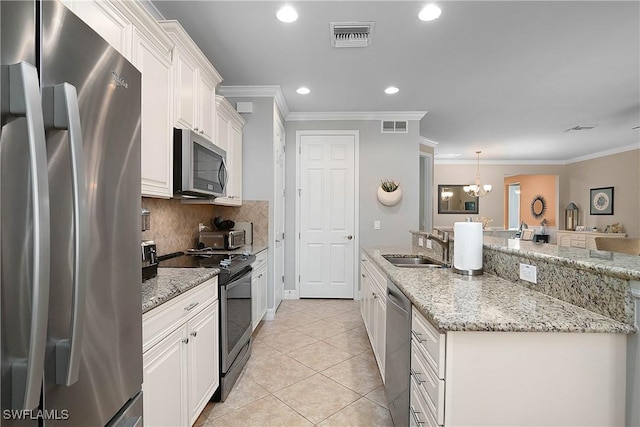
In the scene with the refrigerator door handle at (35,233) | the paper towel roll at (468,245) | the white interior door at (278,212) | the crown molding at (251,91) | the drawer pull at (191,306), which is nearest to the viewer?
the refrigerator door handle at (35,233)

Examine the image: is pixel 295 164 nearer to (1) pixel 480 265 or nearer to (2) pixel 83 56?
(1) pixel 480 265

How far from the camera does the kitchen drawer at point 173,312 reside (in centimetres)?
127

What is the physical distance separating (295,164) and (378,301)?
273 cm

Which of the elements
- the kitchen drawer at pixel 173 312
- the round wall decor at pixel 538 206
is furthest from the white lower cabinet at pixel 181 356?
the round wall decor at pixel 538 206

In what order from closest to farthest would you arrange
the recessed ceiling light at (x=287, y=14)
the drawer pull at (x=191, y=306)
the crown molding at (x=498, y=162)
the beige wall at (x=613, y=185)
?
1. the drawer pull at (x=191, y=306)
2. the recessed ceiling light at (x=287, y=14)
3. the beige wall at (x=613, y=185)
4. the crown molding at (x=498, y=162)

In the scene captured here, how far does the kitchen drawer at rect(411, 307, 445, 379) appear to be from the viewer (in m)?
1.07

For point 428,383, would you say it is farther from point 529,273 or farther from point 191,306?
point 191,306

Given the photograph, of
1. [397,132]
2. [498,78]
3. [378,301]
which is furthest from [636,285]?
[397,132]

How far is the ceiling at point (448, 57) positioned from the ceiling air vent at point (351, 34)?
2.3 inches

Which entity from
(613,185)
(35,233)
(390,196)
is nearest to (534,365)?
(35,233)

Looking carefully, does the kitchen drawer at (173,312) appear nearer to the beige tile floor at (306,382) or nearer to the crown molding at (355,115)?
the beige tile floor at (306,382)

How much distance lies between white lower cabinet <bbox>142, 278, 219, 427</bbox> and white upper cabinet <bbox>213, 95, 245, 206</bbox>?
4.21 feet

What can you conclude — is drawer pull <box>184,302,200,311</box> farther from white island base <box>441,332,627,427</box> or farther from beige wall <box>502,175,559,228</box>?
beige wall <box>502,175,559,228</box>

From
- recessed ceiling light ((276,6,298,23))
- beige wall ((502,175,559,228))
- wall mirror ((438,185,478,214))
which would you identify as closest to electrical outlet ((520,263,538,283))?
recessed ceiling light ((276,6,298,23))
